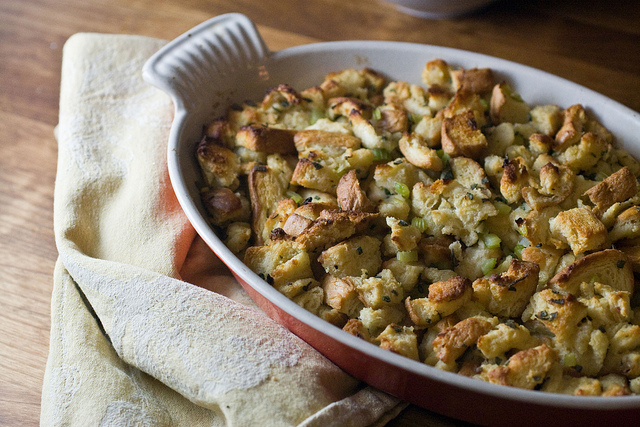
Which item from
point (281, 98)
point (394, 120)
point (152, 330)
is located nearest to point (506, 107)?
point (394, 120)

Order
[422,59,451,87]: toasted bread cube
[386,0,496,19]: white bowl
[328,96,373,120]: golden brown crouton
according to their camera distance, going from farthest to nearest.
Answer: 1. [386,0,496,19]: white bowl
2. [422,59,451,87]: toasted bread cube
3. [328,96,373,120]: golden brown crouton

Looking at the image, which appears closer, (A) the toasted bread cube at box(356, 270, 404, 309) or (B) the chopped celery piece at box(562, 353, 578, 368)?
(B) the chopped celery piece at box(562, 353, 578, 368)

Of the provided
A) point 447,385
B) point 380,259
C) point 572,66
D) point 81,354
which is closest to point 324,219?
point 380,259

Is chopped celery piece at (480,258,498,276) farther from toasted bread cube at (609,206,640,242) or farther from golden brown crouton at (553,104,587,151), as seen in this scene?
golden brown crouton at (553,104,587,151)

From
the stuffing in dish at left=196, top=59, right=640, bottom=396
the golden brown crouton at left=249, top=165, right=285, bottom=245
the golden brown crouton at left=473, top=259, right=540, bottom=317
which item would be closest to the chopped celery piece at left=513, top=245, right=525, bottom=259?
the stuffing in dish at left=196, top=59, right=640, bottom=396

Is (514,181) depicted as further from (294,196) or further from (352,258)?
(294,196)

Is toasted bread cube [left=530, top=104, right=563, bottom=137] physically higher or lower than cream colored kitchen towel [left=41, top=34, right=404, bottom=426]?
higher

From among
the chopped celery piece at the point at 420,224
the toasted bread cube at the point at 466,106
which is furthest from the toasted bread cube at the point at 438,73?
the chopped celery piece at the point at 420,224
